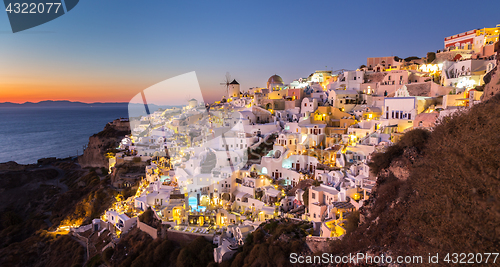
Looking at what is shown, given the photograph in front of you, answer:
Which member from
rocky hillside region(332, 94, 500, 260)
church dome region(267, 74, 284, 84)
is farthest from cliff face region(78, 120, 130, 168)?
rocky hillside region(332, 94, 500, 260)

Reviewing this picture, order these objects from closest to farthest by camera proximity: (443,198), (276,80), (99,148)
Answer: (443,198), (276,80), (99,148)

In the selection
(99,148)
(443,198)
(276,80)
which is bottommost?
(99,148)

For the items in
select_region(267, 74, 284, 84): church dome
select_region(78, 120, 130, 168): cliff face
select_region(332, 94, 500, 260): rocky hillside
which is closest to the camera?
select_region(332, 94, 500, 260): rocky hillside

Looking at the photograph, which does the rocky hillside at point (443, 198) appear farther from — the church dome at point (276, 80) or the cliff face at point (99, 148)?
the cliff face at point (99, 148)

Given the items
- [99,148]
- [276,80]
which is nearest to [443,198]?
[276,80]

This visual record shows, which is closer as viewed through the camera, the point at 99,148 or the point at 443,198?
the point at 443,198

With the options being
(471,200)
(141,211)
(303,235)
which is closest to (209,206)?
(141,211)

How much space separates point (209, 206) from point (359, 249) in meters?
11.3

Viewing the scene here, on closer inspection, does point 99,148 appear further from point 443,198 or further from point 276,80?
point 443,198

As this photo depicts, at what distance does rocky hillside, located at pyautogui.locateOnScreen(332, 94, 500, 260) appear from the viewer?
215 inches

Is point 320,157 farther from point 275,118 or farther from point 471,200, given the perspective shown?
point 471,200

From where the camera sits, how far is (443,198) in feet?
21.0

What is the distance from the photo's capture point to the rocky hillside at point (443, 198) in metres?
5.45

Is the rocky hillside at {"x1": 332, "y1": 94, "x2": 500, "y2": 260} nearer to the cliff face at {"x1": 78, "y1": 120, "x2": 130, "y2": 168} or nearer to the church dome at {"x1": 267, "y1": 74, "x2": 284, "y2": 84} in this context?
the church dome at {"x1": 267, "y1": 74, "x2": 284, "y2": 84}
